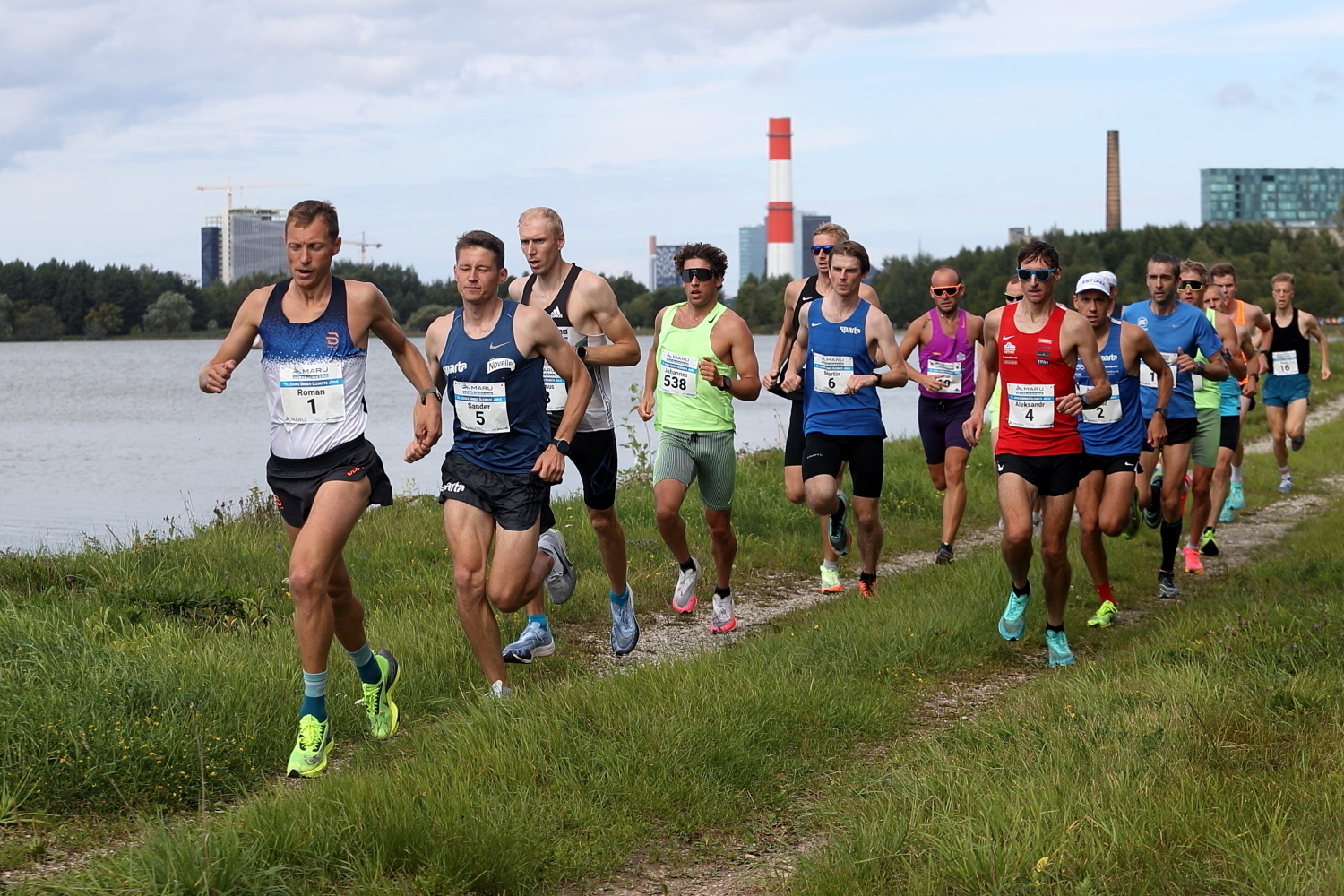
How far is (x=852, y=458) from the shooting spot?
9.19 m

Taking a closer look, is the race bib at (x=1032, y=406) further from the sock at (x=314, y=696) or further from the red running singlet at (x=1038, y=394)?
the sock at (x=314, y=696)

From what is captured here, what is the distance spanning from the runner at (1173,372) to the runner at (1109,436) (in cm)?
101

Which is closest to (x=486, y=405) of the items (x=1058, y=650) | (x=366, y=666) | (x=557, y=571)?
(x=366, y=666)

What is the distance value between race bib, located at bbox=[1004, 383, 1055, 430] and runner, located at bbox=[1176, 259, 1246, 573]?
3185 millimetres

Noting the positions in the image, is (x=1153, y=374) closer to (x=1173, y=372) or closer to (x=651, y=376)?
(x=1173, y=372)

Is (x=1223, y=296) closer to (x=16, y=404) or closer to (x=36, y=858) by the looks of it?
(x=36, y=858)

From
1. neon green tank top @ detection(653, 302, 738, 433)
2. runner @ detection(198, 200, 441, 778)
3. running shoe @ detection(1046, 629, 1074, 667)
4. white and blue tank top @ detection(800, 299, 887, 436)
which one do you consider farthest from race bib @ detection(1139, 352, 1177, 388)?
runner @ detection(198, 200, 441, 778)

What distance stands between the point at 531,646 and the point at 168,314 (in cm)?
10242

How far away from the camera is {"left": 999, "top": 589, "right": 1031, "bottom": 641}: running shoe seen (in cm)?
761

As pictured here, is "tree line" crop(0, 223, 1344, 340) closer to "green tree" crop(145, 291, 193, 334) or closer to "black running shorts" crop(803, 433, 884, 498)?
"green tree" crop(145, 291, 193, 334)

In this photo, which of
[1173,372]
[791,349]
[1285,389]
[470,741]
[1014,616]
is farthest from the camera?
[1285,389]

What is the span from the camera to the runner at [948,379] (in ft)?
34.6

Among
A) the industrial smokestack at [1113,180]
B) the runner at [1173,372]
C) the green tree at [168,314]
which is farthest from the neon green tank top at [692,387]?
the industrial smokestack at [1113,180]

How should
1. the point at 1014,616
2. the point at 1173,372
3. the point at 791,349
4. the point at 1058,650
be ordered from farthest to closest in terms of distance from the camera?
1. the point at 791,349
2. the point at 1173,372
3. the point at 1014,616
4. the point at 1058,650
